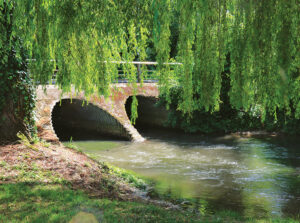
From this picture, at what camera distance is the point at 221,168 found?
11.3m

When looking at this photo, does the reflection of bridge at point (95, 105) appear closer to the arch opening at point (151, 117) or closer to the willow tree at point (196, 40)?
the arch opening at point (151, 117)

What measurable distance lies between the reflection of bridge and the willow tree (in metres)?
5.32

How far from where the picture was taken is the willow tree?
4262mm

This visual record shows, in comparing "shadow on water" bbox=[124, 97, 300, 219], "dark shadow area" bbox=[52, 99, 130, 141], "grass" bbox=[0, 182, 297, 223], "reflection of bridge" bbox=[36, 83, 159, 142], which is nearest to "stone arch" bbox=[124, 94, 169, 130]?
"reflection of bridge" bbox=[36, 83, 159, 142]

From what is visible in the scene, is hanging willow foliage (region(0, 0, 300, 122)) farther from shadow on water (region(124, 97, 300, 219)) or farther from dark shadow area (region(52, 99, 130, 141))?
dark shadow area (region(52, 99, 130, 141))

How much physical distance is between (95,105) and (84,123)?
4.48 metres

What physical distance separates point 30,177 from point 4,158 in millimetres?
1235

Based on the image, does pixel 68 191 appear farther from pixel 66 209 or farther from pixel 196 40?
pixel 196 40

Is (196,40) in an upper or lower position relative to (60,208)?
upper

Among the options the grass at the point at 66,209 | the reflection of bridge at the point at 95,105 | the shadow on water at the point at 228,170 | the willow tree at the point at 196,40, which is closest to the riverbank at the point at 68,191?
the grass at the point at 66,209

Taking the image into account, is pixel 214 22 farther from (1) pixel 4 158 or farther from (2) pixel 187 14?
(1) pixel 4 158

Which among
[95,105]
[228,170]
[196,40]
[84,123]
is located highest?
[196,40]

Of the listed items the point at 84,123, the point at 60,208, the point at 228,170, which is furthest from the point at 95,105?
the point at 60,208

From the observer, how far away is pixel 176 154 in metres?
13.7
